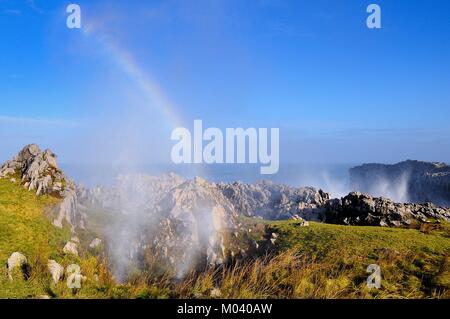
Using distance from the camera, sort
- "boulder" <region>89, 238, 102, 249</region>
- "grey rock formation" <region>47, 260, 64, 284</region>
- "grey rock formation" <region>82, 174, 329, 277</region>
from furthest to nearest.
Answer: "grey rock formation" <region>82, 174, 329, 277</region>, "boulder" <region>89, 238, 102, 249</region>, "grey rock formation" <region>47, 260, 64, 284</region>

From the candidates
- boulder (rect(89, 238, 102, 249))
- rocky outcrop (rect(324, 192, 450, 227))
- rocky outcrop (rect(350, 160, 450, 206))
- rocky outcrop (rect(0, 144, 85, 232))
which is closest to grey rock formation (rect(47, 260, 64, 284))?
rocky outcrop (rect(0, 144, 85, 232))

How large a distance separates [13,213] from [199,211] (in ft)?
65.9

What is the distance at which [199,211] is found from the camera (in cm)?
3647

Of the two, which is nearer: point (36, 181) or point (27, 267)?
point (27, 267)

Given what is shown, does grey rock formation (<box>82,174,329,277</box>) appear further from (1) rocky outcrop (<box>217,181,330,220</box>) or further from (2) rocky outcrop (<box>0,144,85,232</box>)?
(2) rocky outcrop (<box>0,144,85,232</box>)

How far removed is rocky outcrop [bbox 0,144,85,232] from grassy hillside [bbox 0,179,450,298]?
39.0 inches

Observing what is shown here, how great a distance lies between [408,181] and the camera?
13500 cm

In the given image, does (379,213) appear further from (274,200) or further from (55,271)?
(274,200)

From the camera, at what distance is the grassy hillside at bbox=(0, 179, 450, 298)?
12.4 metres

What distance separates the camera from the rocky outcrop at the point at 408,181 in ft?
350

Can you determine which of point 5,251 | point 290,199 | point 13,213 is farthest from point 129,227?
point 290,199

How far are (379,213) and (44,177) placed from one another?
31.1 meters
